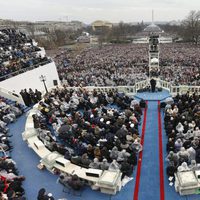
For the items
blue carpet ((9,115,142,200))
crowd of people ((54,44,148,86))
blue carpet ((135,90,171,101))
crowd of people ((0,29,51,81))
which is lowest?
crowd of people ((54,44,148,86))

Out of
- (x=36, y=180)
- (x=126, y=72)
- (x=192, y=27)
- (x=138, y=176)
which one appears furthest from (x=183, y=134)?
(x=192, y=27)

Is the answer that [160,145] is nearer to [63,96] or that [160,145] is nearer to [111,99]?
[111,99]

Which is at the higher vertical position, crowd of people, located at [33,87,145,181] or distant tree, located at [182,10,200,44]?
distant tree, located at [182,10,200,44]

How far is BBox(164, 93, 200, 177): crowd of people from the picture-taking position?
366 inches

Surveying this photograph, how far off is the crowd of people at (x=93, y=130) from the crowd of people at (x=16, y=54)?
22.7ft

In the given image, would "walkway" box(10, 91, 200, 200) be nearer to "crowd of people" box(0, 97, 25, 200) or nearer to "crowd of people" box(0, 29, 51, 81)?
"crowd of people" box(0, 97, 25, 200)

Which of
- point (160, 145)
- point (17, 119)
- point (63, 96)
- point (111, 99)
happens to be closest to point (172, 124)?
point (160, 145)

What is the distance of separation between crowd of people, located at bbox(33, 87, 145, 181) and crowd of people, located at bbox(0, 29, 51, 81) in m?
6.93

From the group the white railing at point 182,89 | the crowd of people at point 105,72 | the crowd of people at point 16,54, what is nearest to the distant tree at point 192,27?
the crowd of people at point 105,72

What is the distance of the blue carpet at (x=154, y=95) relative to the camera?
57.1 feet

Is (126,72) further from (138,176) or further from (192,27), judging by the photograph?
(192,27)

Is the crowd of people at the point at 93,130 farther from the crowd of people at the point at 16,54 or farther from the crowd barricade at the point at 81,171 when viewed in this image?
the crowd of people at the point at 16,54

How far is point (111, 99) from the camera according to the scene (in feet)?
54.9

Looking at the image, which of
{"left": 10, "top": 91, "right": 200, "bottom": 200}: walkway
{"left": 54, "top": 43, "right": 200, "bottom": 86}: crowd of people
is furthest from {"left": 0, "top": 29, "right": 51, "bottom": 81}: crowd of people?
{"left": 10, "top": 91, "right": 200, "bottom": 200}: walkway
